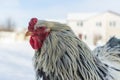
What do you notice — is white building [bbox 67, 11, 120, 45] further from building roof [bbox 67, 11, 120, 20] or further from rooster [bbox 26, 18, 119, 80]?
rooster [bbox 26, 18, 119, 80]

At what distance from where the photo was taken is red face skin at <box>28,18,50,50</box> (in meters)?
3.84

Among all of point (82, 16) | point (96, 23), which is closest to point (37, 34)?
point (96, 23)

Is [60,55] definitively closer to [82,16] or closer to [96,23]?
[96,23]

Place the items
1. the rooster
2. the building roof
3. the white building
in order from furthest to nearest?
the building roof
the white building
the rooster

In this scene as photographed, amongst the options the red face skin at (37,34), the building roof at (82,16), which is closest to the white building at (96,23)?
the building roof at (82,16)

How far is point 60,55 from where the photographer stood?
12.4 feet

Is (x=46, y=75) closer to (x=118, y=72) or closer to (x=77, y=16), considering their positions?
(x=118, y=72)

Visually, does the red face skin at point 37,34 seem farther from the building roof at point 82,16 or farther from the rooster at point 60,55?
the building roof at point 82,16

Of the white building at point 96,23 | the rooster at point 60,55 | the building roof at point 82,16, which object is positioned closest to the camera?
the rooster at point 60,55

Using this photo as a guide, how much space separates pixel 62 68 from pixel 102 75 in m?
0.45

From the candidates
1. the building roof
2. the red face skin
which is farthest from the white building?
the red face skin

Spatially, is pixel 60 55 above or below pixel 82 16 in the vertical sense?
above

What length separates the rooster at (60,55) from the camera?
3.78 metres

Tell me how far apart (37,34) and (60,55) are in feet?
1.08
